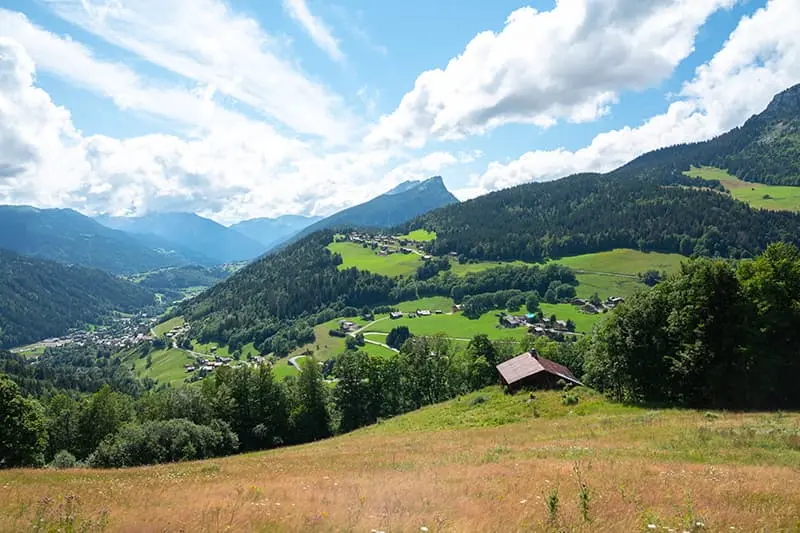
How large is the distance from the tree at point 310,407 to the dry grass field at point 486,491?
50.4m

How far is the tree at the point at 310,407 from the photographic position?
71.4 metres

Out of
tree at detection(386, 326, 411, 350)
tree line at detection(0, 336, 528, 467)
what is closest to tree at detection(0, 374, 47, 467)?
tree line at detection(0, 336, 528, 467)

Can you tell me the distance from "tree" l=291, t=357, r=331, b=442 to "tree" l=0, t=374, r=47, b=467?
108 ft

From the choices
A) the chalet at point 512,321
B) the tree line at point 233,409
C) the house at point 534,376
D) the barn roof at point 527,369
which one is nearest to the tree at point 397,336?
the chalet at point 512,321

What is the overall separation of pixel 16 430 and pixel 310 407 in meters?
37.6

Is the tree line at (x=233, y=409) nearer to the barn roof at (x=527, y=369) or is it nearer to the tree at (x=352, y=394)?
the tree at (x=352, y=394)

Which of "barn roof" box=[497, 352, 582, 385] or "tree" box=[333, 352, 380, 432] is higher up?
"barn roof" box=[497, 352, 582, 385]

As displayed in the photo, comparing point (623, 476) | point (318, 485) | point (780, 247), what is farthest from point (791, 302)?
point (318, 485)

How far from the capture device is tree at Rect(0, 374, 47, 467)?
44.4m

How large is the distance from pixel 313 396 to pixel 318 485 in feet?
199

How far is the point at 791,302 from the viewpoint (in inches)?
1421

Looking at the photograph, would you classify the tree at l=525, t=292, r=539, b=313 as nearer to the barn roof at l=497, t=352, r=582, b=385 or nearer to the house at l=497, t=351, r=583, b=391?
the barn roof at l=497, t=352, r=582, b=385

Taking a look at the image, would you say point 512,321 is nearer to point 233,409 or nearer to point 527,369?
point 527,369

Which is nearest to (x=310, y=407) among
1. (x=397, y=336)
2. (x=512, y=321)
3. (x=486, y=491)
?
(x=486, y=491)
